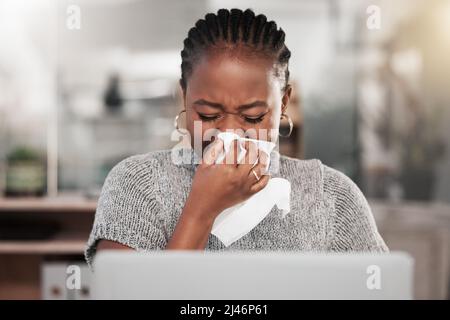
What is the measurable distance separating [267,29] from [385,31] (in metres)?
2.64

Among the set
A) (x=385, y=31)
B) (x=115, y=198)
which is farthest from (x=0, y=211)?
(x=385, y=31)

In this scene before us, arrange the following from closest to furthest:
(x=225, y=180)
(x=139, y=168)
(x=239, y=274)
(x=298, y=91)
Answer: (x=239, y=274) < (x=225, y=180) < (x=139, y=168) < (x=298, y=91)

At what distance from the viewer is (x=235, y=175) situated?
946 mm

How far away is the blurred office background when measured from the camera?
3.28 meters

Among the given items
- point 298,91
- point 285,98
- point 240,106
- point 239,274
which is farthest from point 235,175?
point 298,91

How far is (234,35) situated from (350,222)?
1.23 feet

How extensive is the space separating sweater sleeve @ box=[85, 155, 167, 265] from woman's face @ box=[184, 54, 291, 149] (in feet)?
0.39

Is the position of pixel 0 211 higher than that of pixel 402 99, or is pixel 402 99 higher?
pixel 402 99

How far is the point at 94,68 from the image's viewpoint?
3438mm

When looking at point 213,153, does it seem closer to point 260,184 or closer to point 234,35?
point 260,184

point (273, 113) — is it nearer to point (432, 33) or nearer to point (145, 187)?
point (145, 187)

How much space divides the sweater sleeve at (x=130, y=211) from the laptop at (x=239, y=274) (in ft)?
1.21

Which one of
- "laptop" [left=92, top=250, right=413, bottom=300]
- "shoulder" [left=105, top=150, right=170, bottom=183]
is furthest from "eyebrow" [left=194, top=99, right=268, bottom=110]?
"laptop" [left=92, top=250, right=413, bottom=300]
